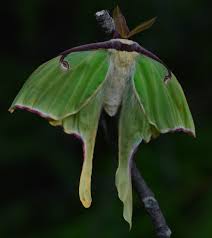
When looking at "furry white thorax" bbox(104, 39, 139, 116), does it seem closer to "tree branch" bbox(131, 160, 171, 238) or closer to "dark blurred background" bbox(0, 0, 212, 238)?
"tree branch" bbox(131, 160, 171, 238)

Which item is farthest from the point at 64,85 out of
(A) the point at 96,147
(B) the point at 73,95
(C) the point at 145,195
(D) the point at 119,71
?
(A) the point at 96,147

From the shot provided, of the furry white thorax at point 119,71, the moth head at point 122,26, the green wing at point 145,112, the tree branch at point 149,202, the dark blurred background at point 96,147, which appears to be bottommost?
the dark blurred background at point 96,147

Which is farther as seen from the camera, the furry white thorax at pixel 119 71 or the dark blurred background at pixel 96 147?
the dark blurred background at pixel 96 147

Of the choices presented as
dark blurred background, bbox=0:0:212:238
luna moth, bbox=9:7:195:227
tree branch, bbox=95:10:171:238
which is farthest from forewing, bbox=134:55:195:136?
dark blurred background, bbox=0:0:212:238

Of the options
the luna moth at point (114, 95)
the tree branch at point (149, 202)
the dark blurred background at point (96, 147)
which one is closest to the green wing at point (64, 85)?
the luna moth at point (114, 95)

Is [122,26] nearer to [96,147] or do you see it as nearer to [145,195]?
[145,195]

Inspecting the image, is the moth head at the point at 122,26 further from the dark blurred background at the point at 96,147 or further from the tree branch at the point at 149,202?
the dark blurred background at the point at 96,147

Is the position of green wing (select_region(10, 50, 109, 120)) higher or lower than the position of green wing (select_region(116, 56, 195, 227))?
higher
